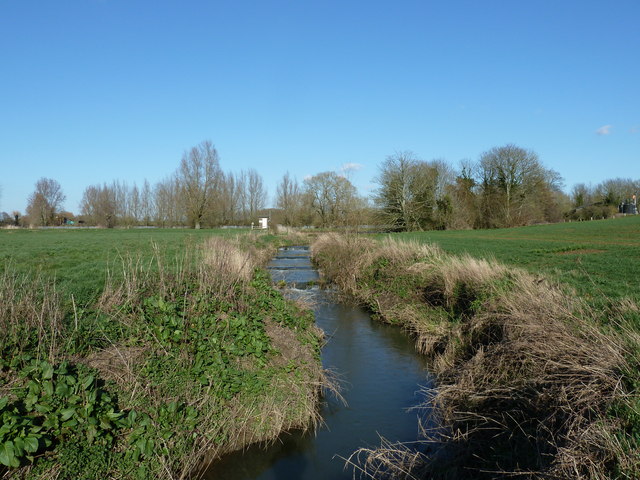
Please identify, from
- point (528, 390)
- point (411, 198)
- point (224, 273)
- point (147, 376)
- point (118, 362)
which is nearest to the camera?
point (528, 390)

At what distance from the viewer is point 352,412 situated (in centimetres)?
692

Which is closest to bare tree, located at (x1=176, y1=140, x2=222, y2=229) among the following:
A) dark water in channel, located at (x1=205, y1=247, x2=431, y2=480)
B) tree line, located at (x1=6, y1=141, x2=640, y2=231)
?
tree line, located at (x1=6, y1=141, x2=640, y2=231)

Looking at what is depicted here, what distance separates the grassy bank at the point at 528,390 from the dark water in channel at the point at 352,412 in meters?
0.47

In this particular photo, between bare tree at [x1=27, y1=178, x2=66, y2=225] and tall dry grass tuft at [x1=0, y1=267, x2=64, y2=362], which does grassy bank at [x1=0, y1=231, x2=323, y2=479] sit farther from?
bare tree at [x1=27, y1=178, x2=66, y2=225]

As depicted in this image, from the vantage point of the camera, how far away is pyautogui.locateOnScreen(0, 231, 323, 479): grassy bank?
A: 4395mm

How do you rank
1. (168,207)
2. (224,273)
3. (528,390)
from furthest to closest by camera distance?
(168,207) → (224,273) → (528,390)

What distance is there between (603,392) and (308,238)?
35.1 m

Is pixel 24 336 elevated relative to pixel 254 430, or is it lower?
elevated

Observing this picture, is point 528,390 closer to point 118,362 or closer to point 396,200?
point 118,362

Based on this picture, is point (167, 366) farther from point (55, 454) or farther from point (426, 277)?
point (426, 277)

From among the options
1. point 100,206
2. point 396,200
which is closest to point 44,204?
point 100,206

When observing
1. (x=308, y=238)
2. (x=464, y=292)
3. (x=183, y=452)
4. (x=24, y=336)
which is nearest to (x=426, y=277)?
(x=464, y=292)

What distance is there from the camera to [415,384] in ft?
26.3

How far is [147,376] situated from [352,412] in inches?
123
